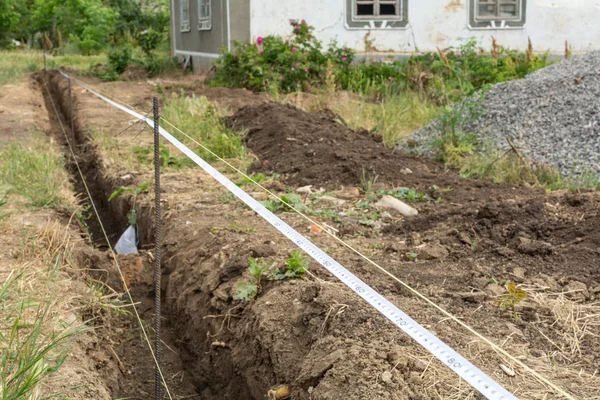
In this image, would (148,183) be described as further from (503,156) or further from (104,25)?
(104,25)

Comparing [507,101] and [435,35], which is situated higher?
[435,35]

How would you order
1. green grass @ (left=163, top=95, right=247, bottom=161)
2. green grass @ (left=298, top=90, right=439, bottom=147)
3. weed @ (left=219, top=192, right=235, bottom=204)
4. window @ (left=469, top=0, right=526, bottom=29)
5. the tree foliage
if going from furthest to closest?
the tree foliage < window @ (left=469, top=0, right=526, bottom=29) < green grass @ (left=298, top=90, right=439, bottom=147) < green grass @ (left=163, top=95, right=247, bottom=161) < weed @ (left=219, top=192, right=235, bottom=204)

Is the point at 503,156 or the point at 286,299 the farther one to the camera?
the point at 503,156

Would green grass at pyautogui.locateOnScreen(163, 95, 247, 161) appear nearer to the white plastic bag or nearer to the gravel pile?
the white plastic bag

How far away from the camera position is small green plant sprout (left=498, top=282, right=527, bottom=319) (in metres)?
3.79

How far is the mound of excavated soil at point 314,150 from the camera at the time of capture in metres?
7.33

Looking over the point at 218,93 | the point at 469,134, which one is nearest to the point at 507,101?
the point at 469,134

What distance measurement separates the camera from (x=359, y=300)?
3.94 m

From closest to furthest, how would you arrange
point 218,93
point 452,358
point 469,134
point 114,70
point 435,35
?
1. point 452,358
2. point 469,134
3. point 218,93
4. point 435,35
5. point 114,70

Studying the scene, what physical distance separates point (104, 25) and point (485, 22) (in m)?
20.7

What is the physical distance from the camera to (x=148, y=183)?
741 cm

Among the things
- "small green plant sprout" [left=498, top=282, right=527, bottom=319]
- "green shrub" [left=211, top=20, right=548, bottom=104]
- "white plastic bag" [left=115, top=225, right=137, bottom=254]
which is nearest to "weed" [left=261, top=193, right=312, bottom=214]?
"white plastic bag" [left=115, top=225, right=137, bottom=254]

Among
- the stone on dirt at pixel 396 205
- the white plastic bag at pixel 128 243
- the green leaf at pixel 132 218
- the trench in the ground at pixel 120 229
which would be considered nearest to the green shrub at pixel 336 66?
the trench in the ground at pixel 120 229

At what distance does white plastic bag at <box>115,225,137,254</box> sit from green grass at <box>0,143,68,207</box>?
2.07 ft
